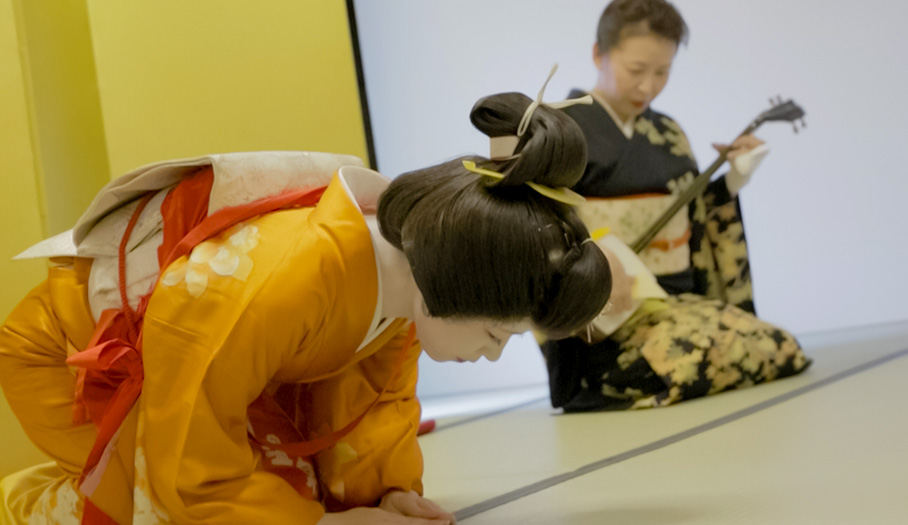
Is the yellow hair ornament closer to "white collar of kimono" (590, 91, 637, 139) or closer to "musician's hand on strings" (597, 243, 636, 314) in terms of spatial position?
"musician's hand on strings" (597, 243, 636, 314)

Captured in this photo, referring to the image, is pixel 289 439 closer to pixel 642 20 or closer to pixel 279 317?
pixel 279 317

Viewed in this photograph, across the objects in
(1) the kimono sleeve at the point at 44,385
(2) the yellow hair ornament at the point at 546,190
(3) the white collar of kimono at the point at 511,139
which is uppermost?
(3) the white collar of kimono at the point at 511,139

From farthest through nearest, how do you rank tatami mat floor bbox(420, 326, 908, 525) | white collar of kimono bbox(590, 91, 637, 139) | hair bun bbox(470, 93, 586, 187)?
white collar of kimono bbox(590, 91, 637, 139) < tatami mat floor bbox(420, 326, 908, 525) < hair bun bbox(470, 93, 586, 187)

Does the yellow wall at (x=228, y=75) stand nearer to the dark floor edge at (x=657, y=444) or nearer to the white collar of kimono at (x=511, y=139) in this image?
the dark floor edge at (x=657, y=444)

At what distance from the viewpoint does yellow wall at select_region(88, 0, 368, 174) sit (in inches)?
94.6

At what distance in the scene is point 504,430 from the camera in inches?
85.3

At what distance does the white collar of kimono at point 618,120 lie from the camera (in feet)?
8.21

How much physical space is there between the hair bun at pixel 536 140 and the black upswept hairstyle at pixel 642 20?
157cm

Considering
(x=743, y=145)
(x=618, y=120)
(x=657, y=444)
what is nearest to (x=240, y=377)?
(x=657, y=444)

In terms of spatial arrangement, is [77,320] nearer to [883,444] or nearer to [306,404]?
[306,404]

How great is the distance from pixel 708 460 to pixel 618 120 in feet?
4.40

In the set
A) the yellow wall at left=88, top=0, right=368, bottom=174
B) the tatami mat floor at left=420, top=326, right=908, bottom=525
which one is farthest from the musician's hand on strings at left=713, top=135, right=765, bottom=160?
the yellow wall at left=88, top=0, right=368, bottom=174

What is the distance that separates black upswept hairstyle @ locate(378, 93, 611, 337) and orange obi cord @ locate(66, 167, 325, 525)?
25cm

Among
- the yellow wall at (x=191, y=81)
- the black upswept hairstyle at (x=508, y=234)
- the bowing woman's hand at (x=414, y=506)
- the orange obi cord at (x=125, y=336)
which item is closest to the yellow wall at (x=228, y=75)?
Answer: the yellow wall at (x=191, y=81)
